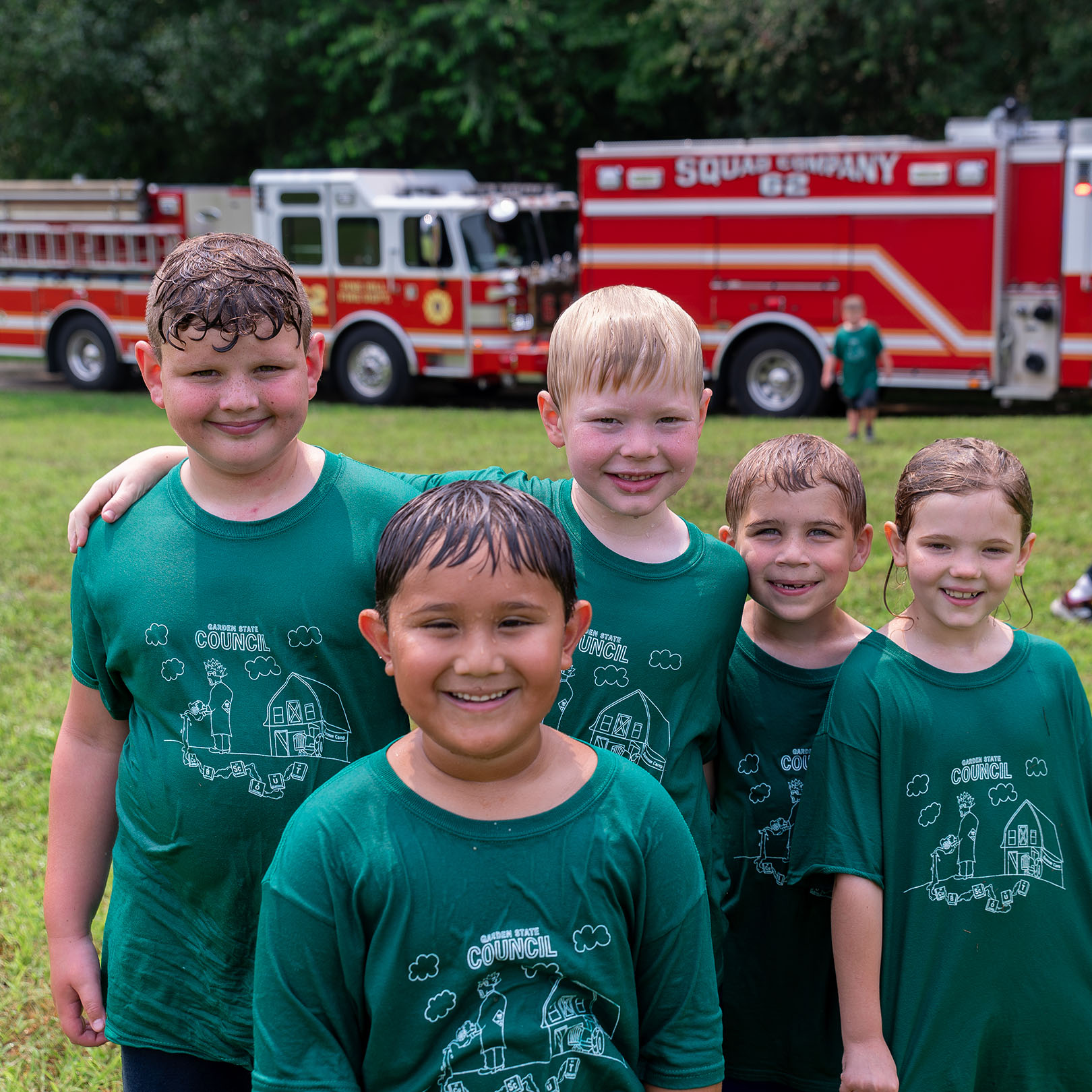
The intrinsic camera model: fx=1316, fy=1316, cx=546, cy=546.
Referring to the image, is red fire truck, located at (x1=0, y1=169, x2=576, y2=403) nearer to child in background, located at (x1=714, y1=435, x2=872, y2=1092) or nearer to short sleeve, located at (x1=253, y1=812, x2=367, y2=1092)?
child in background, located at (x1=714, y1=435, x2=872, y2=1092)

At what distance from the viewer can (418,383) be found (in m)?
16.7

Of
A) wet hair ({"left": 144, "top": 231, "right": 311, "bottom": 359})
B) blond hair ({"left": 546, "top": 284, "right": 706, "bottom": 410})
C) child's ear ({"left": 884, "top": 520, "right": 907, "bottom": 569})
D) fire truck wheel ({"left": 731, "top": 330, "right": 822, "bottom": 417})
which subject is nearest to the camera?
wet hair ({"left": 144, "top": 231, "right": 311, "bottom": 359})

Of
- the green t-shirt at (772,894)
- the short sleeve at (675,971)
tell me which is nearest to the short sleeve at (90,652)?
the short sleeve at (675,971)

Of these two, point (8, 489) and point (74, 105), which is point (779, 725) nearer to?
point (8, 489)

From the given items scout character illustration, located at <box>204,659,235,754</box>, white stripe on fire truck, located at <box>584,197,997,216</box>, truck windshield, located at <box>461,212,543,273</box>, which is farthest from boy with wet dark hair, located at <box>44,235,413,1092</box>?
truck windshield, located at <box>461,212,543,273</box>

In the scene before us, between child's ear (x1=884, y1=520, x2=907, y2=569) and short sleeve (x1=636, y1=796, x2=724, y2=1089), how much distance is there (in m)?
0.77

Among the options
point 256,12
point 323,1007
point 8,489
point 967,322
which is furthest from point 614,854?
point 256,12

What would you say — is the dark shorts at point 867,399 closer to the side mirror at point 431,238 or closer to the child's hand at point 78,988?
the side mirror at point 431,238

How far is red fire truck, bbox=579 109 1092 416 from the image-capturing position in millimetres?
13164

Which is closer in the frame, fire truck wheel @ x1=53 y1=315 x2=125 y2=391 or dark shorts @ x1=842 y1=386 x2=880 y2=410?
dark shorts @ x1=842 y1=386 x2=880 y2=410

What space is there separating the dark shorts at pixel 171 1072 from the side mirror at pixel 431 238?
13.4 metres

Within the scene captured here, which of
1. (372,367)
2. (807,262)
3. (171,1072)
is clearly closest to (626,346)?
(171,1072)

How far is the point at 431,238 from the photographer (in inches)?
587

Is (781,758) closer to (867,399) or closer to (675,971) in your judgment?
(675,971)
